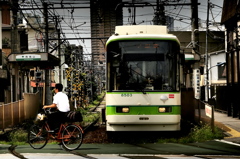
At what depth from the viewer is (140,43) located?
15.8 m

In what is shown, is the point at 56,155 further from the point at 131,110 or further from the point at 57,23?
the point at 57,23

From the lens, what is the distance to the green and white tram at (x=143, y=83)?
50.6 feet

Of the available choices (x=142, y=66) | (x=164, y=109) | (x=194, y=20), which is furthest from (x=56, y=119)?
(x=194, y=20)

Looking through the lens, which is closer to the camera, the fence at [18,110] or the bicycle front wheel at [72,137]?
the bicycle front wheel at [72,137]

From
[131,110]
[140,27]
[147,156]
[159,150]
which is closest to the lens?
[147,156]

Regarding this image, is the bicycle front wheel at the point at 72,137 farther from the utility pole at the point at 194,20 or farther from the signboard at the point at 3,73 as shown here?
the signboard at the point at 3,73

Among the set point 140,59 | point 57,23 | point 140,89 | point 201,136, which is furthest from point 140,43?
point 57,23

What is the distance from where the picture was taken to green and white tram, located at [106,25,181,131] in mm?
15422

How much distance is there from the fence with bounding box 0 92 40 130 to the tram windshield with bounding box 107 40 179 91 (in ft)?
26.5

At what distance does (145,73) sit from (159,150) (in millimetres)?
3116

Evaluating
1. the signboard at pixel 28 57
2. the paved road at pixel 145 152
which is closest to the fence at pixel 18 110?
the signboard at pixel 28 57

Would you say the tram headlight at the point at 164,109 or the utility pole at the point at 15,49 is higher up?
the utility pole at the point at 15,49

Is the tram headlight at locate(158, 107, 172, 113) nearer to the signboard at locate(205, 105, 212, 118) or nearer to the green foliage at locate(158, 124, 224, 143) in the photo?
the green foliage at locate(158, 124, 224, 143)

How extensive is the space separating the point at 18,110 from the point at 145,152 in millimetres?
13991
